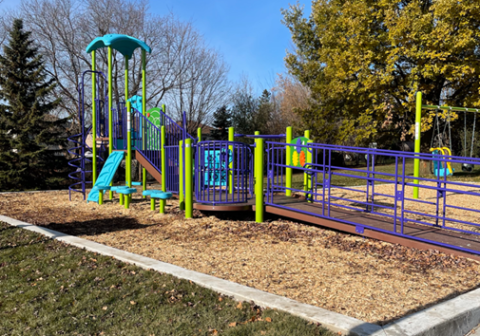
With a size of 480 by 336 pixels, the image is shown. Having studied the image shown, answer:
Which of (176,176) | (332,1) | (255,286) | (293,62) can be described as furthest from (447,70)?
(255,286)

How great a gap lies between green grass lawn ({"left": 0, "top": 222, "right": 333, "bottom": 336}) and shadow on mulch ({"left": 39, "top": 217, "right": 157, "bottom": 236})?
6.99 ft

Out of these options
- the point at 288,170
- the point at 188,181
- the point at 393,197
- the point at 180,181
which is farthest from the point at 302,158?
the point at 180,181

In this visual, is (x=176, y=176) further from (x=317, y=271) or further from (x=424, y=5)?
(x=424, y=5)

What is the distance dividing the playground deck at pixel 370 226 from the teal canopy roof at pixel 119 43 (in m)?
5.30

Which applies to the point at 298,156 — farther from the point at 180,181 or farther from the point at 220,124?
the point at 220,124

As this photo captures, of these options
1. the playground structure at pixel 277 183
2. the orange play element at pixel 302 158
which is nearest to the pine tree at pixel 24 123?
the playground structure at pixel 277 183

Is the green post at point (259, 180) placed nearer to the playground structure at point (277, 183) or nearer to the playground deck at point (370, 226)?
the playground structure at point (277, 183)

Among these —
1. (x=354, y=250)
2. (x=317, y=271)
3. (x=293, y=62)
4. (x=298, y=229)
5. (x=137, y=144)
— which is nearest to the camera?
(x=317, y=271)

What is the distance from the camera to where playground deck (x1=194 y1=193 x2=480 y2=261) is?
536 centimetres

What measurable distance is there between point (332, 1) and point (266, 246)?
18290 millimetres

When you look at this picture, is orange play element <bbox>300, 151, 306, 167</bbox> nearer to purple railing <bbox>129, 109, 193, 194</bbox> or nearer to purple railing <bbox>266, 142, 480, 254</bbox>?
purple railing <bbox>266, 142, 480, 254</bbox>

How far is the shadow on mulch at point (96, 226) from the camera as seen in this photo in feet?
23.3

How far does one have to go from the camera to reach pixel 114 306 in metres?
3.53

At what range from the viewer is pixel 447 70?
16.2 m
